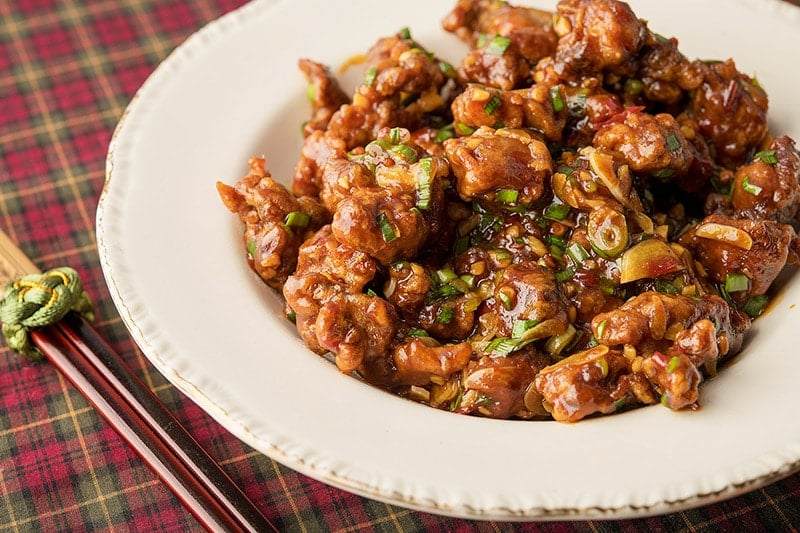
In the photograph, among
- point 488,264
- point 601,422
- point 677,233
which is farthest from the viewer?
point 677,233

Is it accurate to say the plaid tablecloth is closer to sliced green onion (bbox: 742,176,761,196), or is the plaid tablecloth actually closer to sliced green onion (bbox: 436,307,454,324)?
sliced green onion (bbox: 436,307,454,324)

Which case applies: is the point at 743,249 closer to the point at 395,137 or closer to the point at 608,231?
the point at 608,231

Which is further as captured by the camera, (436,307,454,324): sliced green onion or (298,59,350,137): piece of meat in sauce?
(298,59,350,137): piece of meat in sauce

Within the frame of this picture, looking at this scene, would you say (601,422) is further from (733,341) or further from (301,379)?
(301,379)

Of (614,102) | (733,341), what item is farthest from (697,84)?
(733,341)

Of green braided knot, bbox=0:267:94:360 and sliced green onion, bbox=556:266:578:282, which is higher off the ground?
sliced green onion, bbox=556:266:578:282

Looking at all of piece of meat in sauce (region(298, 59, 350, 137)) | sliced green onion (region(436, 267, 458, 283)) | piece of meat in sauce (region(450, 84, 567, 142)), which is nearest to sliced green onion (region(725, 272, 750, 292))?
piece of meat in sauce (region(450, 84, 567, 142))
